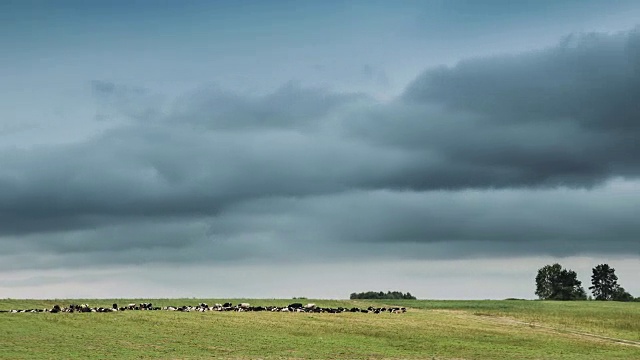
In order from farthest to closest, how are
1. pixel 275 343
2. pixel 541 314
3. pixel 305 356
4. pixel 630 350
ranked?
pixel 541 314, pixel 630 350, pixel 275 343, pixel 305 356

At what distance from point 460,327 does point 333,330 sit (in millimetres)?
16812

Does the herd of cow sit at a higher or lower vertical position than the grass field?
higher

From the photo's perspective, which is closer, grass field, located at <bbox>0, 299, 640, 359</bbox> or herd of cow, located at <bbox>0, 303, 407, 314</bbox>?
grass field, located at <bbox>0, 299, 640, 359</bbox>

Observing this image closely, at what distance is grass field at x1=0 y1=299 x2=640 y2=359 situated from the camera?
6106 cm

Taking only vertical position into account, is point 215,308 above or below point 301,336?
above

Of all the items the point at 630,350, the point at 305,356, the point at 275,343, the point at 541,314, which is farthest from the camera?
the point at 541,314

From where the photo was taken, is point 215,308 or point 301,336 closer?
point 301,336

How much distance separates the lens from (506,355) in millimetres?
65500

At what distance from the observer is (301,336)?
246 feet

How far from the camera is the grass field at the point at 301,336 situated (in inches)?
2404

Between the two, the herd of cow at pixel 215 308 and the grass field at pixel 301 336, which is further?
the herd of cow at pixel 215 308

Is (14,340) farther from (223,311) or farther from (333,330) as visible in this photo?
(223,311)

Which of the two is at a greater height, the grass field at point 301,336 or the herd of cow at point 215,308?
the herd of cow at point 215,308

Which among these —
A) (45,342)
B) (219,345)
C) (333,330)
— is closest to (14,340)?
(45,342)
